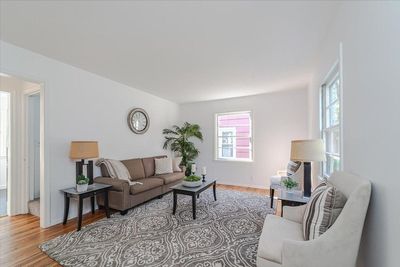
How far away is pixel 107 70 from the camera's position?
3.24m

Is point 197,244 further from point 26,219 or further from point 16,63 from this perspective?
point 16,63

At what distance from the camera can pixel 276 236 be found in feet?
5.08

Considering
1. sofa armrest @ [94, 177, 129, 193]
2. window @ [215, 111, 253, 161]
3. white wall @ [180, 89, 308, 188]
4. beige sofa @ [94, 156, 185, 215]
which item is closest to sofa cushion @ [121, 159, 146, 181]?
beige sofa @ [94, 156, 185, 215]

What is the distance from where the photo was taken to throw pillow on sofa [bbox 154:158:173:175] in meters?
4.35

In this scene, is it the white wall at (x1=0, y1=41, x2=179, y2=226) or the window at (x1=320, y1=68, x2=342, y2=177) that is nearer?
the window at (x1=320, y1=68, x2=342, y2=177)

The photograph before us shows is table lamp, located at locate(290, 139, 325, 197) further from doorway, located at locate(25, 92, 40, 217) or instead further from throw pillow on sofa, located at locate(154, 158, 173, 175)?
doorway, located at locate(25, 92, 40, 217)

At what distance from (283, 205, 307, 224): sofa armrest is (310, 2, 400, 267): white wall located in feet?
1.64

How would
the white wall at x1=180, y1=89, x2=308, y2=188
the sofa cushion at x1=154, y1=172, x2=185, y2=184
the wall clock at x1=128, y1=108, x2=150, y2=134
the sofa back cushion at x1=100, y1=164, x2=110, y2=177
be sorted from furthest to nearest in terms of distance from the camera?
the white wall at x1=180, y1=89, x2=308, y2=188
the wall clock at x1=128, y1=108, x2=150, y2=134
the sofa cushion at x1=154, y1=172, x2=185, y2=184
the sofa back cushion at x1=100, y1=164, x2=110, y2=177

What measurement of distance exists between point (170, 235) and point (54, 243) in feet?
4.53

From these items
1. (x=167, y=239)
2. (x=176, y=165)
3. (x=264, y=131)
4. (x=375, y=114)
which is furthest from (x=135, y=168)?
(x=375, y=114)

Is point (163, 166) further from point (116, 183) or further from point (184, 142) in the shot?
point (116, 183)

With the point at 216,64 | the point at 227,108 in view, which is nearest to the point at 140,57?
the point at 216,64

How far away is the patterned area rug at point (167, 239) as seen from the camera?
1934 mm

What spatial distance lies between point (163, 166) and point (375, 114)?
3.91 meters
